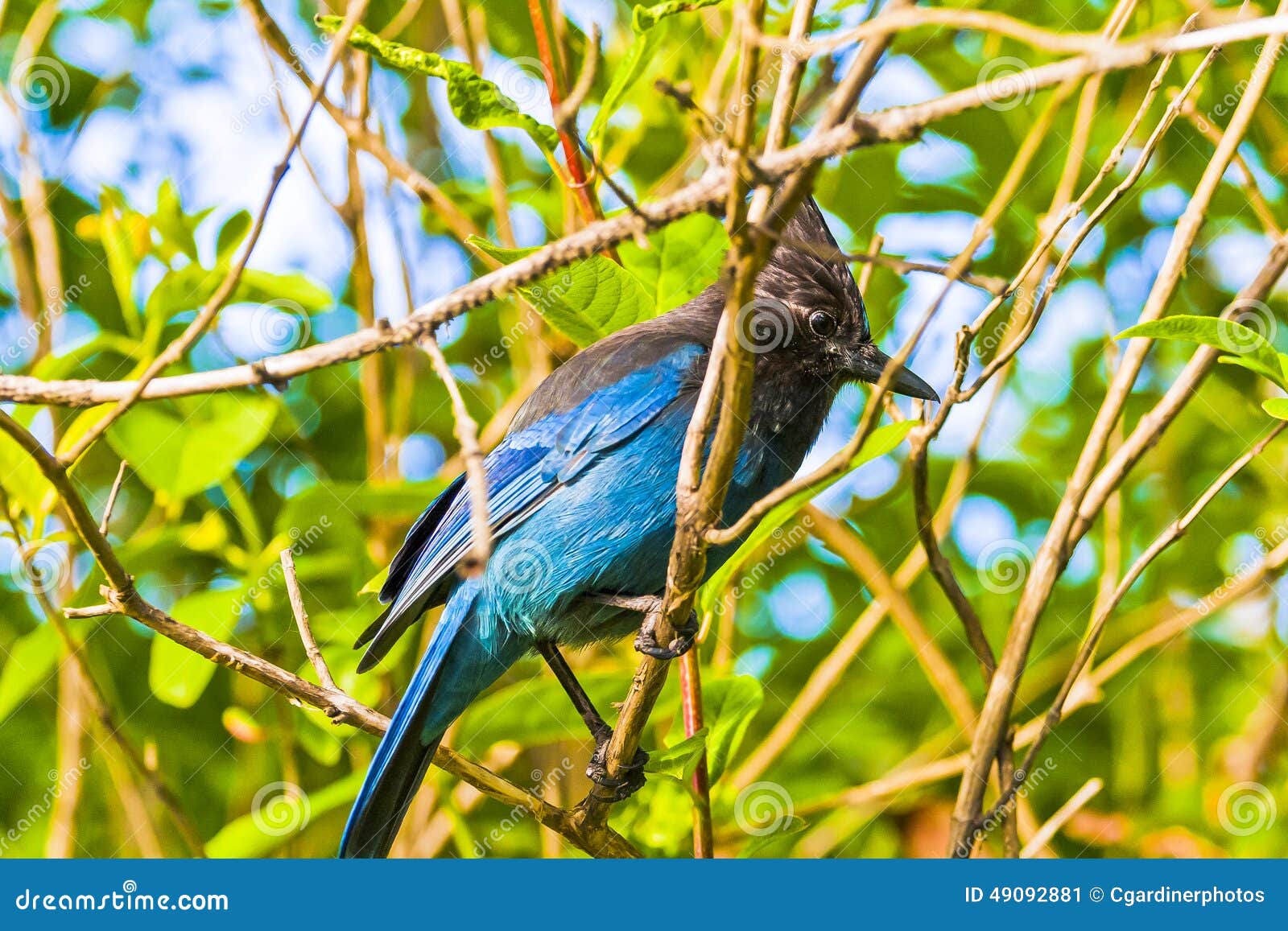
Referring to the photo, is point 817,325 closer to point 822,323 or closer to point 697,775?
point 822,323

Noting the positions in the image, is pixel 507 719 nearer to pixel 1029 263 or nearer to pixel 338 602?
pixel 338 602

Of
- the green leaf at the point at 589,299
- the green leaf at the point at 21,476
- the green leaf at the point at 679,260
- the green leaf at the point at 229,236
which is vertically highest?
the green leaf at the point at 229,236

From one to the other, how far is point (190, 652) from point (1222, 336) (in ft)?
8.26

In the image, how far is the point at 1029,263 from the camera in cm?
224

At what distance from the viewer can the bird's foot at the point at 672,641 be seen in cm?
249

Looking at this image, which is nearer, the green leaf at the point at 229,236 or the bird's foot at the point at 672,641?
the bird's foot at the point at 672,641

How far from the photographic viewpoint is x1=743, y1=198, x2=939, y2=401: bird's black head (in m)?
3.35

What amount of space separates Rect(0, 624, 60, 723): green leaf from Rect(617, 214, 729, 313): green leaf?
1.94 meters

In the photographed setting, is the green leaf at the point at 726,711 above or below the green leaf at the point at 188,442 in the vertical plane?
below

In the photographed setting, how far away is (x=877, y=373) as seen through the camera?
3.36 m

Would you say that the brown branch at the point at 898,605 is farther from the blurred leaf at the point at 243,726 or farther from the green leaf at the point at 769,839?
the blurred leaf at the point at 243,726

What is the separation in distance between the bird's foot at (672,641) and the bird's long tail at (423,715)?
673mm

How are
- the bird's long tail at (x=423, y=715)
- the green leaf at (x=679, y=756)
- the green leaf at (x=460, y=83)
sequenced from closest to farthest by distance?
the green leaf at (x=460, y=83), the green leaf at (x=679, y=756), the bird's long tail at (x=423, y=715)

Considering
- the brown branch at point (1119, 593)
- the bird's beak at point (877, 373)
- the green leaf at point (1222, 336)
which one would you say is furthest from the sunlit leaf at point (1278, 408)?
the bird's beak at point (877, 373)
